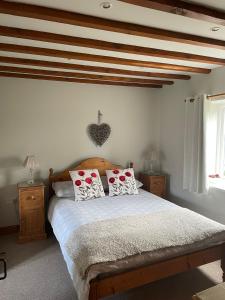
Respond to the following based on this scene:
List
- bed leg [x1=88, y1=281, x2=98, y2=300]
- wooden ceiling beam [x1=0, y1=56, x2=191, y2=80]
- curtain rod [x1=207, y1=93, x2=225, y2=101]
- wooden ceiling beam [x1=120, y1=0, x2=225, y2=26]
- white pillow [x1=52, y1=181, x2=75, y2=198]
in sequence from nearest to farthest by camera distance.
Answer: wooden ceiling beam [x1=120, y1=0, x2=225, y2=26]
bed leg [x1=88, y1=281, x2=98, y2=300]
wooden ceiling beam [x1=0, y1=56, x2=191, y2=80]
curtain rod [x1=207, y1=93, x2=225, y2=101]
white pillow [x1=52, y1=181, x2=75, y2=198]

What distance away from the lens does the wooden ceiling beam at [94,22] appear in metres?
1.54

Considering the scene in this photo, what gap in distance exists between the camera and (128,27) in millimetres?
1808

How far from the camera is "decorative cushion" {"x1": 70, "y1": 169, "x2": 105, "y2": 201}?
10.8 feet

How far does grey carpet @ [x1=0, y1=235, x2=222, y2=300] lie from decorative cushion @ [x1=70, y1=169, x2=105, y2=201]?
79cm

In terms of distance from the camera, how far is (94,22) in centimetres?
170

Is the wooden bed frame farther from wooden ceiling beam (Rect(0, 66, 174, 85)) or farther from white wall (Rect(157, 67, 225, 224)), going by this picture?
wooden ceiling beam (Rect(0, 66, 174, 85))

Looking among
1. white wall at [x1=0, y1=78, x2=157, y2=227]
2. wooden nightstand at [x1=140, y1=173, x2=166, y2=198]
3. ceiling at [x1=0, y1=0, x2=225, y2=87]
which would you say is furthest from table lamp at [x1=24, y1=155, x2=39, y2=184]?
wooden nightstand at [x1=140, y1=173, x2=166, y2=198]

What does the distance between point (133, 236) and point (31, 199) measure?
5.58 ft

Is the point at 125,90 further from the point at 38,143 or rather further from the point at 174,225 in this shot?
the point at 174,225

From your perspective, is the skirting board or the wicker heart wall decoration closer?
the skirting board

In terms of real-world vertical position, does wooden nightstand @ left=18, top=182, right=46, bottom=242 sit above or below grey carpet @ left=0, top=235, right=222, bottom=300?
above

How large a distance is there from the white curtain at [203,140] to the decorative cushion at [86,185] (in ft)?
4.39

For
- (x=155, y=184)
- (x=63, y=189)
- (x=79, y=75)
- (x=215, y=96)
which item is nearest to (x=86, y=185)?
(x=63, y=189)

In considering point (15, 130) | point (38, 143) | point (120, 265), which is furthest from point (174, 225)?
point (15, 130)
